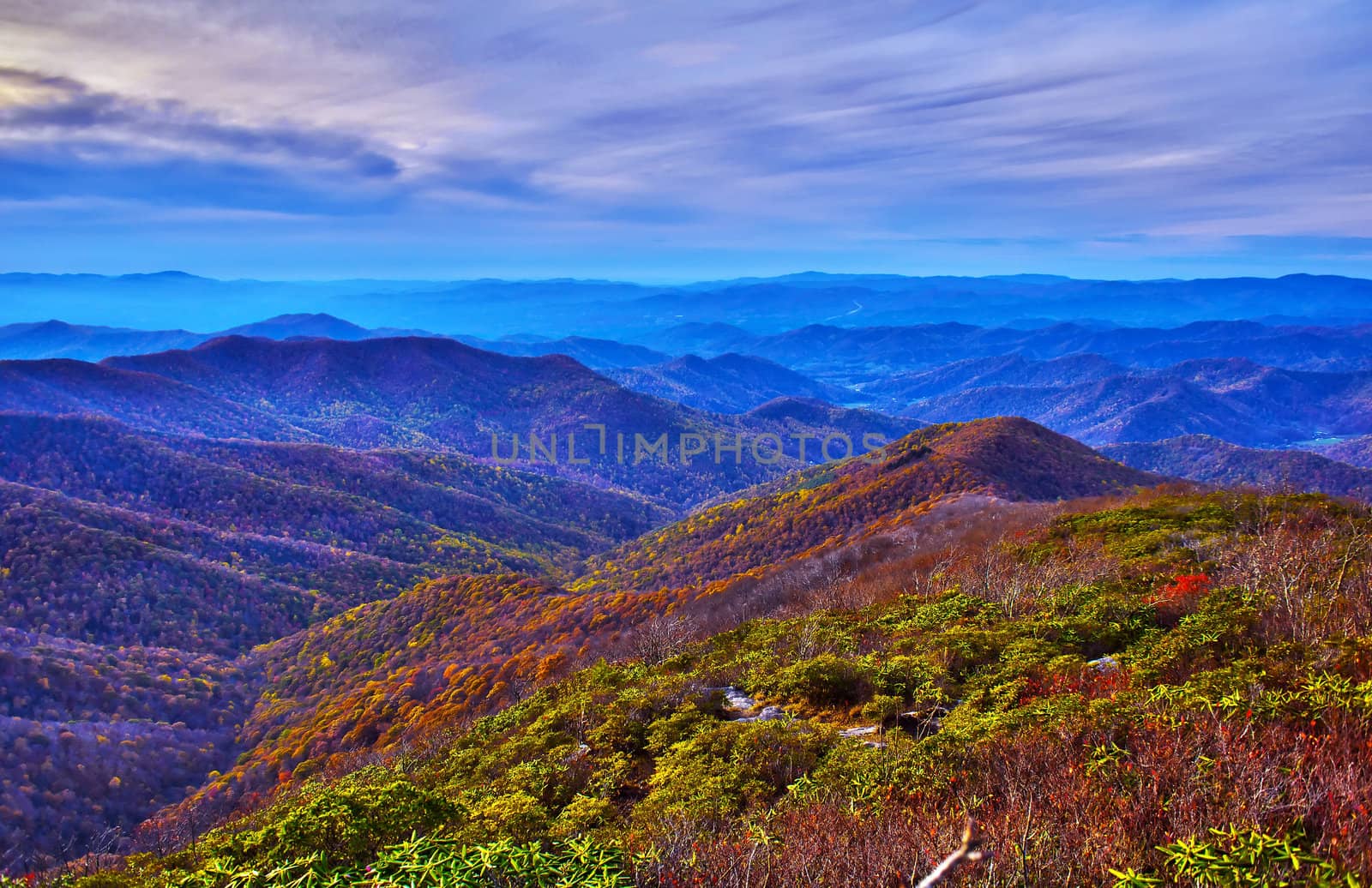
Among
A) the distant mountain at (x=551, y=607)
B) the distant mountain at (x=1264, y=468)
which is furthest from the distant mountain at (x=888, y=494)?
the distant mountain at (x=1264, y=468)

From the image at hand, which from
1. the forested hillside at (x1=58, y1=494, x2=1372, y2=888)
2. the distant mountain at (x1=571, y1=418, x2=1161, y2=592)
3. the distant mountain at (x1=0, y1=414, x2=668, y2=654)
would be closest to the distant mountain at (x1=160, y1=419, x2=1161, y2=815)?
the distant mountain at (x1=571, y1=418, x2=1161, y2=592)

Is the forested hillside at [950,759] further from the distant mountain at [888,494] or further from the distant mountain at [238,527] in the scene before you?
the distant mountain at [238,527]

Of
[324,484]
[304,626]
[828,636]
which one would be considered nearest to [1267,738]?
[828,636]

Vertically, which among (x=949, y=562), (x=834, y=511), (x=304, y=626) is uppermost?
(x=949, y=562)

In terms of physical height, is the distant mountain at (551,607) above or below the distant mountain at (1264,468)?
above

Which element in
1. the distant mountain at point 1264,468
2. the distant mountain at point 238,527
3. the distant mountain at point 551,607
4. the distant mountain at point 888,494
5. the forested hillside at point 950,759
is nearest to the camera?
the forested hillside at point 950,759

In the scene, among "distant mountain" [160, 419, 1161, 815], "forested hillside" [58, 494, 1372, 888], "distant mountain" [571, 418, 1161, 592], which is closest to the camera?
"forested hillside" [58, 494, 1372, 888]

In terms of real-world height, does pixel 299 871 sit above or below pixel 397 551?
above

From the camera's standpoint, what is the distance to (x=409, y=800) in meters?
6.14

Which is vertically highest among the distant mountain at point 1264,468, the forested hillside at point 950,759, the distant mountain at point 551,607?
the forested hillside at point 950,759

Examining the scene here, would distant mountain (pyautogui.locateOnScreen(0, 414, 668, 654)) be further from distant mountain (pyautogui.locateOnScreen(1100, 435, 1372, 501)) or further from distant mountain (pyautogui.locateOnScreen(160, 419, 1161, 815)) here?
distant mountain (pyautogui.locateOnScreen(1100, 435, 1372, 501))

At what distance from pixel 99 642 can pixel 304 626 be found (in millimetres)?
17661

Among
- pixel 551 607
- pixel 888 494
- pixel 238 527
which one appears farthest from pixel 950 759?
pixel 238 527

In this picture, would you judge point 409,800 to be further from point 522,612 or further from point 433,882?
point 522,612
